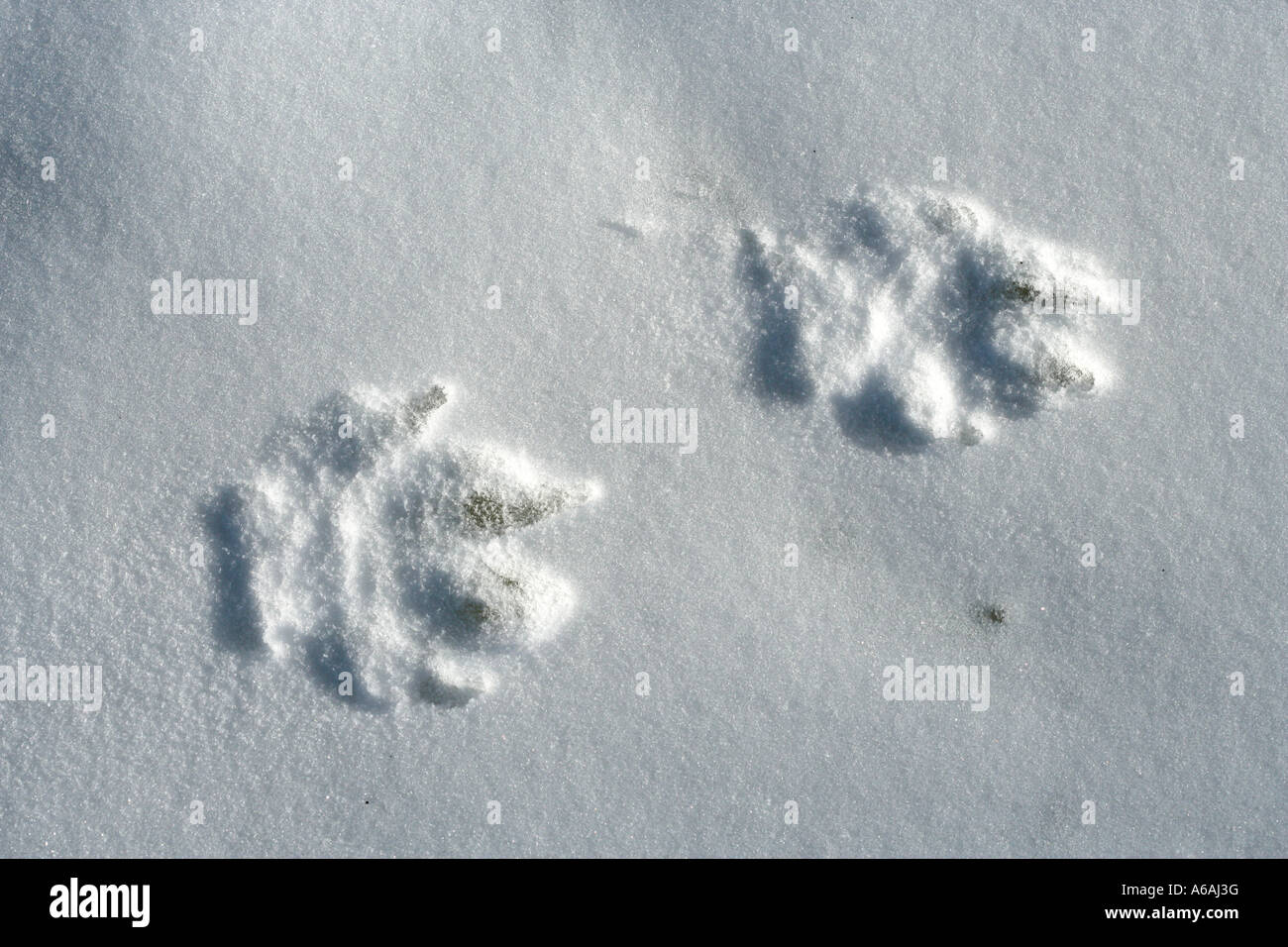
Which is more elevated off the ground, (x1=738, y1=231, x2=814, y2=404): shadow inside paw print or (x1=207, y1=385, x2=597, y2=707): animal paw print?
(x1=738, y1=231, x2=814, y2=404): shadow inside paw print

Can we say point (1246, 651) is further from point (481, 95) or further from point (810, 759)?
point (481, 95)

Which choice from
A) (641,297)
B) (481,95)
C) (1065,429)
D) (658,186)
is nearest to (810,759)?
(1065,429)

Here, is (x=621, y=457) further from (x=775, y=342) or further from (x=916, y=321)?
(x=916, y=321)

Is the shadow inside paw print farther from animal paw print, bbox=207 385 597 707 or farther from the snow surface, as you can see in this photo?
animal paw print, bbox=207 385 597 707

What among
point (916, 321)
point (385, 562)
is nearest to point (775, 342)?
point (916, 321)

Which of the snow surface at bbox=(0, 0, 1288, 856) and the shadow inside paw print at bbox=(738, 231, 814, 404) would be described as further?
the shadow inside paw print at bbox=(738, 231, 814, 404)

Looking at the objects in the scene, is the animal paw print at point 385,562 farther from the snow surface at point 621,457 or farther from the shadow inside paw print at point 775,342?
the shadow inside paw print at point 775,342

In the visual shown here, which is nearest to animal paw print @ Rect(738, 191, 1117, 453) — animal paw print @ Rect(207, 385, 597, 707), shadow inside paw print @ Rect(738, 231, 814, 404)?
shadow inside paw print @ Rect(738, 231, 814, 404)
